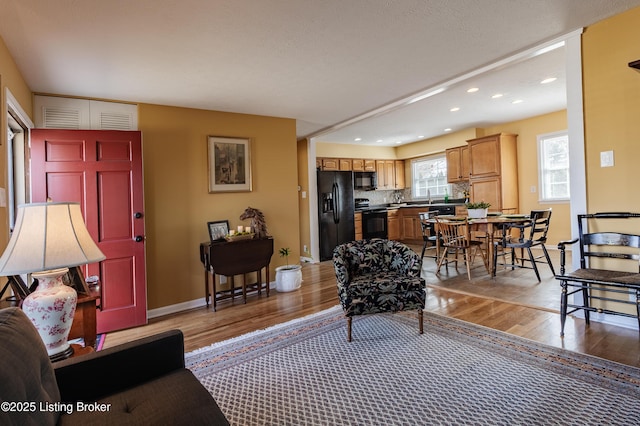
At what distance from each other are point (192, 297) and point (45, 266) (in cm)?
244

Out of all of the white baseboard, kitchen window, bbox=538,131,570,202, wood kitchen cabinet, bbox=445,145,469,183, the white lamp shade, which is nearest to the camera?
the white lamp shade

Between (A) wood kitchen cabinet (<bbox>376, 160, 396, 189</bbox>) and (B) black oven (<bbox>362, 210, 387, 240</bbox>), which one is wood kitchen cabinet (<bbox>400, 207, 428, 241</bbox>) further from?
(A) wood kitchen cabinet (<bbox>376, 160, 396, 189</bbox>)

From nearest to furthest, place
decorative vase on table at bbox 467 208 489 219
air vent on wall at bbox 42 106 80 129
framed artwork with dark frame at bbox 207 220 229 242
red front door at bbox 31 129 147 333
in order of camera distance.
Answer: red front door at bbox 31 129 147 333
air vent on wall at bbox 42 106 80 129
framed artwork with dark frame at bbox 207 220 229 242
decorative vase on table at bbox 467 208 489 219

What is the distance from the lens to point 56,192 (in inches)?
110

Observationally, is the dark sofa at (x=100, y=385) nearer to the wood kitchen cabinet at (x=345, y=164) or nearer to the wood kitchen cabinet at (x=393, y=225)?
the wood kitchen cabinet at (x=345, y=164)

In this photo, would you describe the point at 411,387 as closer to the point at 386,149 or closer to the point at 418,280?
the point at 418,280

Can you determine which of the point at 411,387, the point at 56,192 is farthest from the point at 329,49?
the point at 56,192

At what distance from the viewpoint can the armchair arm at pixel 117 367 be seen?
3.85 ft

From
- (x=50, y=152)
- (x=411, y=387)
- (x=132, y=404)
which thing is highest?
(x=50, y=152)

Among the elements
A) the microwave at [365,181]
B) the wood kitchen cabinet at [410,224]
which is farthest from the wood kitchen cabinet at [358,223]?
the wood kitchen cabinet at [410,224]

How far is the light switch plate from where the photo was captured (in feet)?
8.04

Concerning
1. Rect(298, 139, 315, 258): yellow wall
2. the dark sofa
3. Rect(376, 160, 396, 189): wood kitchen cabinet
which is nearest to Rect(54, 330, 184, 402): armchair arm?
the dark sofa

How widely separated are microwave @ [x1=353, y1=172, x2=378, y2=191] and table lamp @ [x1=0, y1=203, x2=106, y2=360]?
6.18 metres

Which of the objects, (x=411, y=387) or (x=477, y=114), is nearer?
(x=411, y=387)
